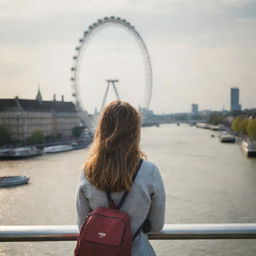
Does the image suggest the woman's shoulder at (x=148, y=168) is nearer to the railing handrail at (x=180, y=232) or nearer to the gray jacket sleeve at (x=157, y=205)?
the gray jacket sleeve at (x=157, y=205)

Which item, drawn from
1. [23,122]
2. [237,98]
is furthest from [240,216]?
[237,98]

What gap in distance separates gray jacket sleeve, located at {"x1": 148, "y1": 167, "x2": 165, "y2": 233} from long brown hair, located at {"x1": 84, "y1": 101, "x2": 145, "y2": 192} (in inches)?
1.5

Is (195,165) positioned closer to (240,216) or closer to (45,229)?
(240,216)

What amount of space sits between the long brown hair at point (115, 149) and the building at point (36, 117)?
21179 millimetres

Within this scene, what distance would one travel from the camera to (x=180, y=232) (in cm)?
71

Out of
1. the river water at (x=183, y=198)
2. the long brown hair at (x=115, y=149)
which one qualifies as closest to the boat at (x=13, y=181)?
the river water at (x=183, y=198)

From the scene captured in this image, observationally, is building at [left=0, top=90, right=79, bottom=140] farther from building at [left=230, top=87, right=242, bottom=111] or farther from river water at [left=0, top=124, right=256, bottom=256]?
building at [left=230, top=87, right=242, bottom=111]

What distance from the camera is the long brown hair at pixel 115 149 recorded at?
2.06 feet

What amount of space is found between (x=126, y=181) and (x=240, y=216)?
210 inches

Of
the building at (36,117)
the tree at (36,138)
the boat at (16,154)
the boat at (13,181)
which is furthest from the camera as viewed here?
the building at (36,117)

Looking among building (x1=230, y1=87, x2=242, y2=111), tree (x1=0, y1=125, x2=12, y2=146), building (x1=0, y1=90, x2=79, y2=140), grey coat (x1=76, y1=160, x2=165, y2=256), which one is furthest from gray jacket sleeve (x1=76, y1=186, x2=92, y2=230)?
building (x1=230, y1=87, x2=242, y2=111)

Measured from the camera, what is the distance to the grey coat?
630 millimetres

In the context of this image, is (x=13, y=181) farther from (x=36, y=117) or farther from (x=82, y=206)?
(x=36, y=117)

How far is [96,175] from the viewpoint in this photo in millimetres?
640
